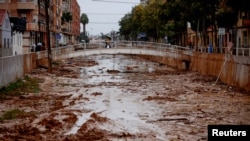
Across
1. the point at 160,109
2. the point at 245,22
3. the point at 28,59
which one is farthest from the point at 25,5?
the point at 160,109

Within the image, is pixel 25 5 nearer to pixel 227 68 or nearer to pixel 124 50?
pixel 124 50

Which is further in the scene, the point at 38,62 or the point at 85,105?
the point at 38,62

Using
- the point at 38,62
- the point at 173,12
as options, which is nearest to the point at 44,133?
the point at 38,62

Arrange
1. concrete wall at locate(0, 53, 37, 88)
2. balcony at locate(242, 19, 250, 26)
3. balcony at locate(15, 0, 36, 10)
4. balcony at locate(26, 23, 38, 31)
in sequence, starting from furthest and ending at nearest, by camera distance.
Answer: balcony at locate(26, 23, 38, 31)
balcony at locate(15, 0, 36, 10)
balcony at locate(242, 19, 250, 26)
concrete wall at locate(0, 53, 37, 88)

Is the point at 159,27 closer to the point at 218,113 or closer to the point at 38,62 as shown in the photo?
the point at 38,62

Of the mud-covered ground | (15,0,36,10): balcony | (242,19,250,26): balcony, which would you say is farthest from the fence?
(15,0,36,10): balcony

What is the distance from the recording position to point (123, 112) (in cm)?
2394

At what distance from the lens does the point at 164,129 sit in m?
19.0

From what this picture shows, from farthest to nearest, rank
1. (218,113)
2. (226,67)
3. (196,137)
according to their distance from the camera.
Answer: (226,67) < (218,113) < (196,137)

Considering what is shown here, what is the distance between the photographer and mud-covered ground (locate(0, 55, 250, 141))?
17.8m

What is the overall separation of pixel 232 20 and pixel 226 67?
1541 centimetres

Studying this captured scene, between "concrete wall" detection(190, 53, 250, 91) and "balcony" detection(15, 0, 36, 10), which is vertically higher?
"balcony" detection(15, 0, 36, 10)

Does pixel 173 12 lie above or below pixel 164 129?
above

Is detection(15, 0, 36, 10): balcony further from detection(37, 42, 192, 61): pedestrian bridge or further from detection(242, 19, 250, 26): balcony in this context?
detection(242, 19, 250, 26): balcony
